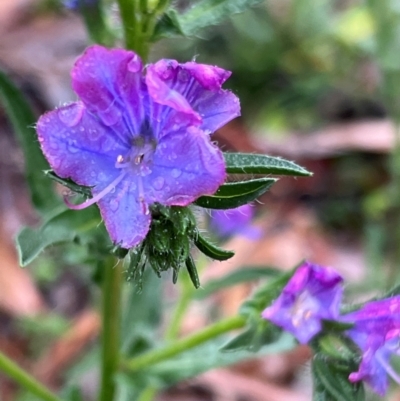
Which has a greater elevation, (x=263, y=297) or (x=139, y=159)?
(x=139, y=159)

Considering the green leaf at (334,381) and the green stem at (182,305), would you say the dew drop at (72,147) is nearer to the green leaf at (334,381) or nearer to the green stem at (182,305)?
the green leaf at (334,381)

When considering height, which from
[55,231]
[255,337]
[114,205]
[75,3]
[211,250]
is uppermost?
[75,3]

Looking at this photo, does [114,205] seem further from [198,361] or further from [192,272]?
[198,361]

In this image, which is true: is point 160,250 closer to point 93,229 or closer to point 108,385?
point 93,229

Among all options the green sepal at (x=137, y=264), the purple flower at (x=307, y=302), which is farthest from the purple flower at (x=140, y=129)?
the purple flower at (x=307, y=302)

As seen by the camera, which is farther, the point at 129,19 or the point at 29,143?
the point at 29,143

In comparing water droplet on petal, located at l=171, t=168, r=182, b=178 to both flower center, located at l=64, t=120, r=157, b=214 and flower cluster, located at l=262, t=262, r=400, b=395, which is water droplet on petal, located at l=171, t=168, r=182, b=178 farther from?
flower cluster, located at l=262, t=262, r=400, b=395

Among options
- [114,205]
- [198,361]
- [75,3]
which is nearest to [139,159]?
[114,205]
